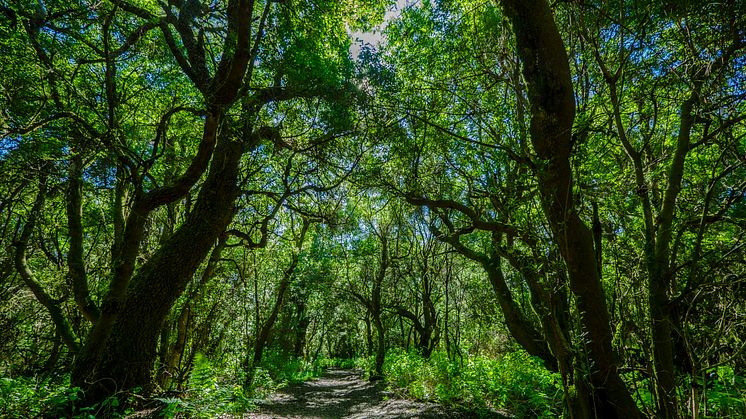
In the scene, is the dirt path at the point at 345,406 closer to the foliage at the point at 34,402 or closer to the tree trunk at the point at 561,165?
the foliage at the point at 34,402

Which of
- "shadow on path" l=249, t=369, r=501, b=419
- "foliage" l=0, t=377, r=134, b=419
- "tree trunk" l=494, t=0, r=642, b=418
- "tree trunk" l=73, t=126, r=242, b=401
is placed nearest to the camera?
"tree trunk" l=494, t=0, r=642, b=418

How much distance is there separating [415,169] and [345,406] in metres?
7.84

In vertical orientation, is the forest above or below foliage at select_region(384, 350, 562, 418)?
above

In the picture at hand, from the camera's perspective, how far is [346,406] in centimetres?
1010

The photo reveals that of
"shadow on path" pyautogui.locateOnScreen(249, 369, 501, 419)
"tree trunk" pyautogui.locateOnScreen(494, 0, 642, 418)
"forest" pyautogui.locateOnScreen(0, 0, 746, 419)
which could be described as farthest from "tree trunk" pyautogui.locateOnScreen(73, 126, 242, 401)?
"tree trunk" pyautogui.locateOnScreen(494, 0, 642, 418)

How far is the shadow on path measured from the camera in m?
7.38

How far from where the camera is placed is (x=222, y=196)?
557 centimetres

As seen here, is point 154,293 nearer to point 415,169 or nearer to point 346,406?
point 415,169

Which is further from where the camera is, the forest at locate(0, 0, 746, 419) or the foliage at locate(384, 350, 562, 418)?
the foliage at locate(384, 350, 562, 418)

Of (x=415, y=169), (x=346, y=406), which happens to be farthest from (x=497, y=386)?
(x=346, y=406)

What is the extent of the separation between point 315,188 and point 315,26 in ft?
8.92

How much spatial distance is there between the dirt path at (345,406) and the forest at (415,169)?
589 mm

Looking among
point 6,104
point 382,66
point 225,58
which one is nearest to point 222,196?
point 225,58

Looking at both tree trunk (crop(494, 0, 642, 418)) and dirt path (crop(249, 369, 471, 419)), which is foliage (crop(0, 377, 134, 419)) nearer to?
dirt path (crop(249, 369, 471, 419))
